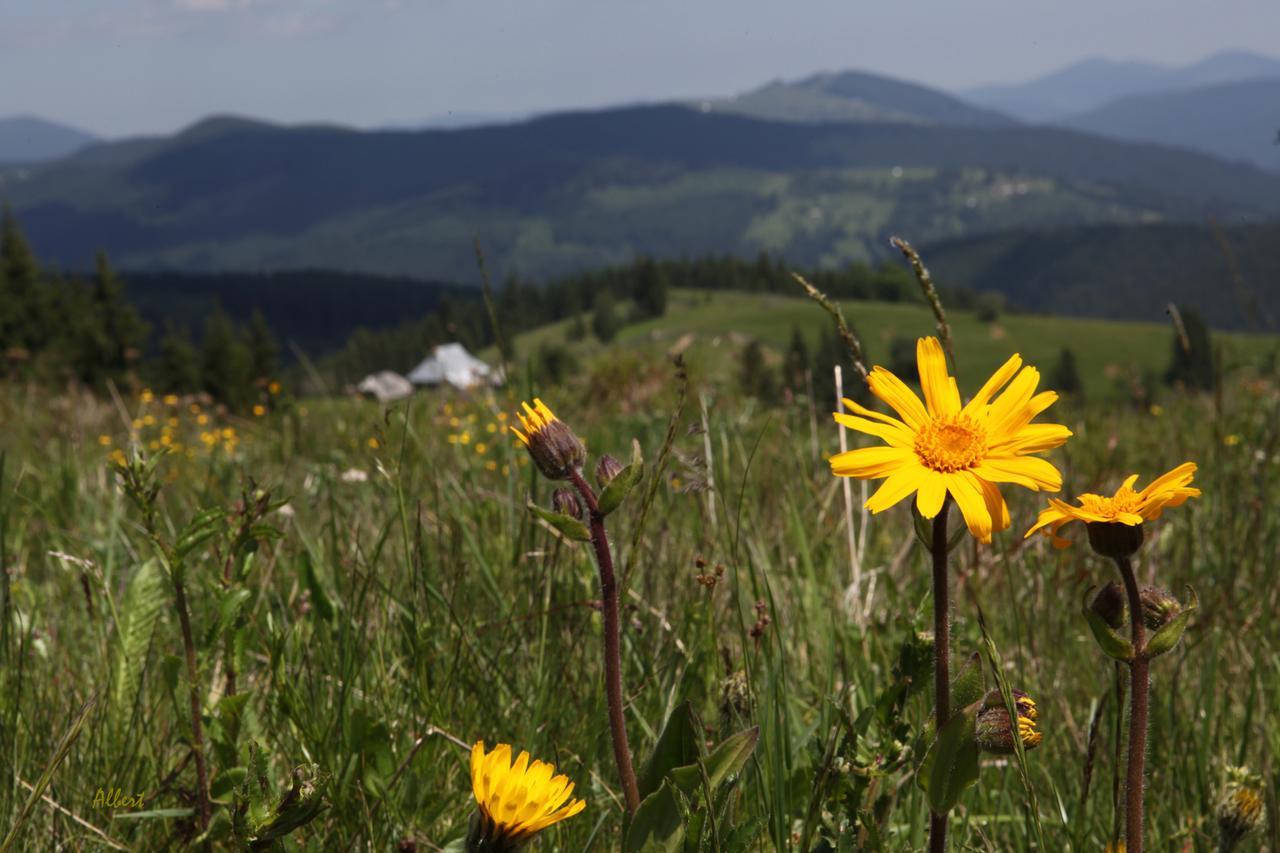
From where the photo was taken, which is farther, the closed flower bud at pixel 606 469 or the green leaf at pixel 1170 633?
the closed flower bud at pixel 606 469

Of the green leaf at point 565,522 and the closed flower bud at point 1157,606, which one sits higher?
the green leaf at point 565,522

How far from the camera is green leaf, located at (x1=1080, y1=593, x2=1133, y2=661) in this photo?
1.08m

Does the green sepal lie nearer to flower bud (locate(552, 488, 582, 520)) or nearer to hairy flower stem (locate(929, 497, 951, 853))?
hairy flower stem (locate(929, 497, 951, 853))

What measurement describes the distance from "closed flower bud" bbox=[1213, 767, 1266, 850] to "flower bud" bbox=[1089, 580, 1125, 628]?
372 millimetres

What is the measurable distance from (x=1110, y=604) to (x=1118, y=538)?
0.10 meters

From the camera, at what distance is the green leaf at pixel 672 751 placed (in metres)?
1.20

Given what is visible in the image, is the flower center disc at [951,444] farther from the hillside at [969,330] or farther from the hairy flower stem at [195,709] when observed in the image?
the hillside at [969,330]

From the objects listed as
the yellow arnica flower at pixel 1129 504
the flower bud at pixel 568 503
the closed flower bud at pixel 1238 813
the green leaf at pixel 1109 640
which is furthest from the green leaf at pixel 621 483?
the closed flower bud at pixel 1238 813

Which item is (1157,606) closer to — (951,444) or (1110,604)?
(1110,604)

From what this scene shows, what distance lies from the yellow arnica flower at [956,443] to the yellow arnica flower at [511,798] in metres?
0.44

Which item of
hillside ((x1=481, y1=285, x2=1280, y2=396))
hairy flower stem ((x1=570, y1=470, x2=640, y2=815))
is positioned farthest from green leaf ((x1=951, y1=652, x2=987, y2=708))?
hillside ((x1=481, y1=285, x2=1280, y2=396))

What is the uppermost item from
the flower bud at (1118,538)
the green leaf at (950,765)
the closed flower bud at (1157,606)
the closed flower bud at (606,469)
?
the closed flower bud at (606,469)

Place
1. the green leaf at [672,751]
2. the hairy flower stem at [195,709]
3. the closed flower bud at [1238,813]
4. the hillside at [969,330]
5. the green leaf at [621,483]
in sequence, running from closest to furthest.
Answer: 1. the green leaf at [621,483]
2. the green leaf at [672,751]
3. the closed flower bud at [1238,813]
4. the hairy flower stem at [195,709]
5. the hillside at [969,330]

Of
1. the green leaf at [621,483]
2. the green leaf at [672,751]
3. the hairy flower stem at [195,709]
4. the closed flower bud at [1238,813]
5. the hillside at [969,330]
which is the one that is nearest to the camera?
the green leaf at [621,483]
